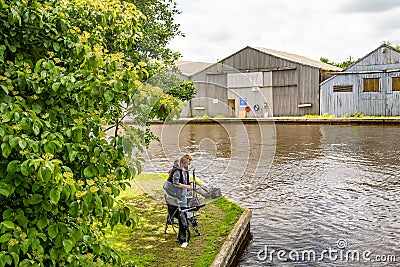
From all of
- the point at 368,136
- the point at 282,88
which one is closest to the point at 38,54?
the point at 368,136

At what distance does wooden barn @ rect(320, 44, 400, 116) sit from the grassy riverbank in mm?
29173

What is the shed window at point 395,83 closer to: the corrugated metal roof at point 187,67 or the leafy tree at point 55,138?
the corrugated metal roof at point 187,67

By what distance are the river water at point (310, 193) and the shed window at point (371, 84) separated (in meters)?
15.0

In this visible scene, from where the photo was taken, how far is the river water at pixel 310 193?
315 inches

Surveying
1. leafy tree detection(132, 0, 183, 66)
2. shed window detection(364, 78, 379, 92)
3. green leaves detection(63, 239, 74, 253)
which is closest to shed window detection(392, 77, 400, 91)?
shed window detection(364, 78, 379, 92)

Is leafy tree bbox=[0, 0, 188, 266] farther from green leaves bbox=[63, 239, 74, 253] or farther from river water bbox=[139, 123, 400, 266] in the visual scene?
river water bbox=[139, 123, 400, 266]

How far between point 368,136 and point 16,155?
960 inches

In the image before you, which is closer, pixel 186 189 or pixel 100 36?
pixel 100 36

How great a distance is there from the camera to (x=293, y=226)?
9367 millimetres

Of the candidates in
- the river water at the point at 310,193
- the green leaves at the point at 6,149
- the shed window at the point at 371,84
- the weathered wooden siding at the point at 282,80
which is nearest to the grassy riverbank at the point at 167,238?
the river water at the point at 310,193

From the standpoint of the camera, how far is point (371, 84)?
119ft

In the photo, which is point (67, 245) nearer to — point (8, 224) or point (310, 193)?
point (8, 224)

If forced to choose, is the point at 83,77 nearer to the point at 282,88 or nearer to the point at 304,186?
the point at 304,186

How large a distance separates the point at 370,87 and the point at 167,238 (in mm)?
32213
